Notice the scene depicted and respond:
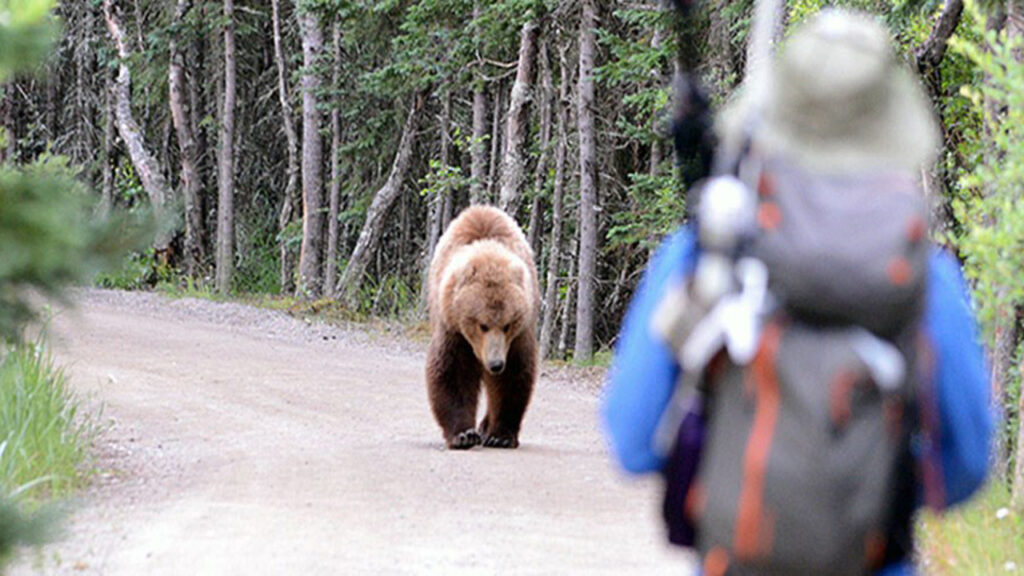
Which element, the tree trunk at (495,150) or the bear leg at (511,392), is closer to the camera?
the bear leg at (511,392)

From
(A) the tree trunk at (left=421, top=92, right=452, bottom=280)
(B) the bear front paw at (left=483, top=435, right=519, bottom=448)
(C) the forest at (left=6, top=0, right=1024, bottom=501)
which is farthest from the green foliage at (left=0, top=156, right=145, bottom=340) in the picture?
(A) the tree trunk at (left=421, top=92, right=452, bottom=280)

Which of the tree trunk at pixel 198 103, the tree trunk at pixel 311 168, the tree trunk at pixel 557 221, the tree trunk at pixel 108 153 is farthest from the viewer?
the tree trunk at pixel 108 153

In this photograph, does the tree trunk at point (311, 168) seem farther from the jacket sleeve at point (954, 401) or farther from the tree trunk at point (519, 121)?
the jacket sleeve at point (954, 401)

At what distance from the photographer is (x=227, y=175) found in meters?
27.6

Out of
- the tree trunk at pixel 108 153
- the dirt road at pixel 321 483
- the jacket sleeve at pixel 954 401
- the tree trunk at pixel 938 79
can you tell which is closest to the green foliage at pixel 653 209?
the dirt road at pixel 321 483

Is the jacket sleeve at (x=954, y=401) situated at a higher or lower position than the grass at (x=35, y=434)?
higher

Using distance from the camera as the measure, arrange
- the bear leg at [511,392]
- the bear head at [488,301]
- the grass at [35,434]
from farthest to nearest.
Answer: the bear leg at [511,392] → the bear head at [488,301] → the grass at [35,434]

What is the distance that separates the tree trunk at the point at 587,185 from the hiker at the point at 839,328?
15.3m

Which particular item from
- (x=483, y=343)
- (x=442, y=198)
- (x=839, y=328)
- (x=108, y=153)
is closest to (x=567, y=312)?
(x=442, y=198)

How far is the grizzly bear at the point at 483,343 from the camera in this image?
10586 mm

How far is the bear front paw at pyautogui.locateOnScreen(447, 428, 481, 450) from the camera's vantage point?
10.9m

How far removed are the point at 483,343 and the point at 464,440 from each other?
80cm

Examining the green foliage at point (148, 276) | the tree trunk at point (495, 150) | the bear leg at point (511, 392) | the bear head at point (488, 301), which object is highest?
the tree trunk at point (495, 150)

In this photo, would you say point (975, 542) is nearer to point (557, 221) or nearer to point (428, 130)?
point (557, 221)
